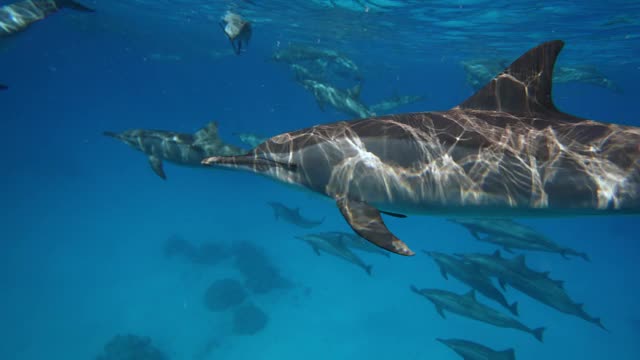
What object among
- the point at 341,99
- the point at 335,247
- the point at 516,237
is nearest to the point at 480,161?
the point at 516,237

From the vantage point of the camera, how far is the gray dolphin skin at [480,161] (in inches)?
150

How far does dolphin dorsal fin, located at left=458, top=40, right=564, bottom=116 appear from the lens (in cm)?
437

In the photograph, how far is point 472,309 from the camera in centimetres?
1068

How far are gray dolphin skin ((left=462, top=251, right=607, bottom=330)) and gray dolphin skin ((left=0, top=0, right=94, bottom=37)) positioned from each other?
1242 cm

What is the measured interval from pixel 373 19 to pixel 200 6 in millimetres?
14286

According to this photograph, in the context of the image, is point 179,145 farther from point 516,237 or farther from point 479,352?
point 516,237

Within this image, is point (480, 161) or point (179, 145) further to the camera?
point (179, 145)

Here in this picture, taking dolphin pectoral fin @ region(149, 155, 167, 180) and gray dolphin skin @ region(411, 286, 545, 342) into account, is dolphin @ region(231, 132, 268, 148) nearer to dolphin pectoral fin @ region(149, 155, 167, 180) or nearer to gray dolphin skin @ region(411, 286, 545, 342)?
dolphin pectoral fin @ region(149, 155, 167, 180)

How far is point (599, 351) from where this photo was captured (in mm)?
21312

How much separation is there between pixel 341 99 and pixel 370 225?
11551 millimetres

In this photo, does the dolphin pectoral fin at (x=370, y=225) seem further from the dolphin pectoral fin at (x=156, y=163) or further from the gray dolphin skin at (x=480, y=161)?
the dolphin pectoral fin at (x=156, y=163)

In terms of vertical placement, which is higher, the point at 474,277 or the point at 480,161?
the point at 480,161

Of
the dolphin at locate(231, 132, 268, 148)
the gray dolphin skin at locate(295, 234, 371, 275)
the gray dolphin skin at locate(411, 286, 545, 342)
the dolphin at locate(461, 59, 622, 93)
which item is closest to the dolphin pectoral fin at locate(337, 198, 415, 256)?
the gray dolphin skin at locate(411, 286, 545, 342)

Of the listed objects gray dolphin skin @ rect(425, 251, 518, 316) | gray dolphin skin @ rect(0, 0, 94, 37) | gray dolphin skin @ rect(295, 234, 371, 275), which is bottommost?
gray dolphin skin @ rect(295, 234, 371, 275)
